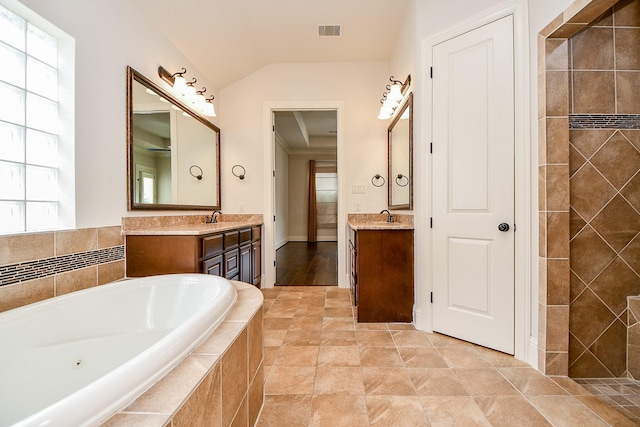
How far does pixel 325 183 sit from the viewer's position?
24.5ft

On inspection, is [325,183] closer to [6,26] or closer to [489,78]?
[489,78]

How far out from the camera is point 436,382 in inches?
58.7

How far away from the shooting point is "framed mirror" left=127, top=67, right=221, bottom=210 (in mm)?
1938

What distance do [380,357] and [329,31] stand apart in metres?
2.92

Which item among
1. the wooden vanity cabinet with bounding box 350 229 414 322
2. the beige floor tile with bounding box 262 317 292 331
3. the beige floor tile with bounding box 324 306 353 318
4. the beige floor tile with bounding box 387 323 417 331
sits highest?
the wooden vanity cabinet with bounding box 350 229 414 322

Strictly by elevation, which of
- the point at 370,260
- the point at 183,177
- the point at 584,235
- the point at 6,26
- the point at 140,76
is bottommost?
the point at 370,260

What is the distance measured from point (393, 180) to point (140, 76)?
240cm

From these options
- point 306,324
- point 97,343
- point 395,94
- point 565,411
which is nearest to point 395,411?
point 565,411

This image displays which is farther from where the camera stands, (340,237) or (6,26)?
(340,237)

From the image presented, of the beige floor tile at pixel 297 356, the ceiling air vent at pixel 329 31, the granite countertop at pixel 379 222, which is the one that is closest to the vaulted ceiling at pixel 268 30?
the ceiling air vent at pixel 329 31

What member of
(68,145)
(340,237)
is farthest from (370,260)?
(68,145)

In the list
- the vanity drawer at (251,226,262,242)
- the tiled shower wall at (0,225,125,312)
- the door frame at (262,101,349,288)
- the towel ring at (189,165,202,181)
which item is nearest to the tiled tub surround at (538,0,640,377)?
the door frame at (262,101,349,288)

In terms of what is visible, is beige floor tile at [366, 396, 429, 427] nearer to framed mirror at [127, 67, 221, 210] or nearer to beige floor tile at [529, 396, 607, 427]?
beige floor tile at [529, 396, 607, 427]

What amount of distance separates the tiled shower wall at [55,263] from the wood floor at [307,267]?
6.65ft
